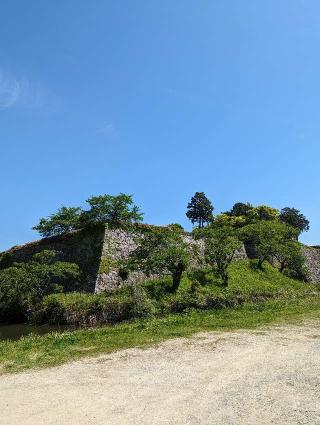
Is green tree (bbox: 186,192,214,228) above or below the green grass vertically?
above

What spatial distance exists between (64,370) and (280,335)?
7.73 meters

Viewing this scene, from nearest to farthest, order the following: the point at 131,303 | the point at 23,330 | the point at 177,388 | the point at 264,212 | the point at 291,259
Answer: the point at 177,388, the point at 23,330, the point at 131,303, the point at 291,259, the point at 264,212

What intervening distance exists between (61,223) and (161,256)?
1093 centimetres

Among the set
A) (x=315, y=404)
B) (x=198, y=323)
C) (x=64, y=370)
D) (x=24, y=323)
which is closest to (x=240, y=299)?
(x=198, y=323)

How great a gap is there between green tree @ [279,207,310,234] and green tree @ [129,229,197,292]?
53.6 metres

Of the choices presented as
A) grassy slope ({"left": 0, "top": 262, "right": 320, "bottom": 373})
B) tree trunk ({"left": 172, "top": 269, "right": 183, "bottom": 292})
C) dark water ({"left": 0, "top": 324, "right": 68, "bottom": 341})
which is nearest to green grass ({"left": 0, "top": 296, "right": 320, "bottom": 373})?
grassy slope ({"left": 0, "top": 262, "right": 320, "bottom": 373})

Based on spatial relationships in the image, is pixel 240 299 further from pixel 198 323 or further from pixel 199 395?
pixel 199 395

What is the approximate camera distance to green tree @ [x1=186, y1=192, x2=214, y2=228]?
73250 mm

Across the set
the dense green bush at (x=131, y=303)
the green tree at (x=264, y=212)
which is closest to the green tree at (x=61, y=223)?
the dense green bush at (x=131, y=303)

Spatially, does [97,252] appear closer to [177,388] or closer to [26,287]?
[26,287]

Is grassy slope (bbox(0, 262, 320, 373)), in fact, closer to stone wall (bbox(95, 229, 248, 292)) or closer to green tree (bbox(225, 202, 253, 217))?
stone wall (bbox(95, 229, 248, 292))

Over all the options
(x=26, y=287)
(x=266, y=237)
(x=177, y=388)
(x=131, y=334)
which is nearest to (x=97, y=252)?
(x=26, y=287)

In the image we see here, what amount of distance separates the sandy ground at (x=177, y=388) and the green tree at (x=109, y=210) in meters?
19.1

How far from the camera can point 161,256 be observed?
27.2m
